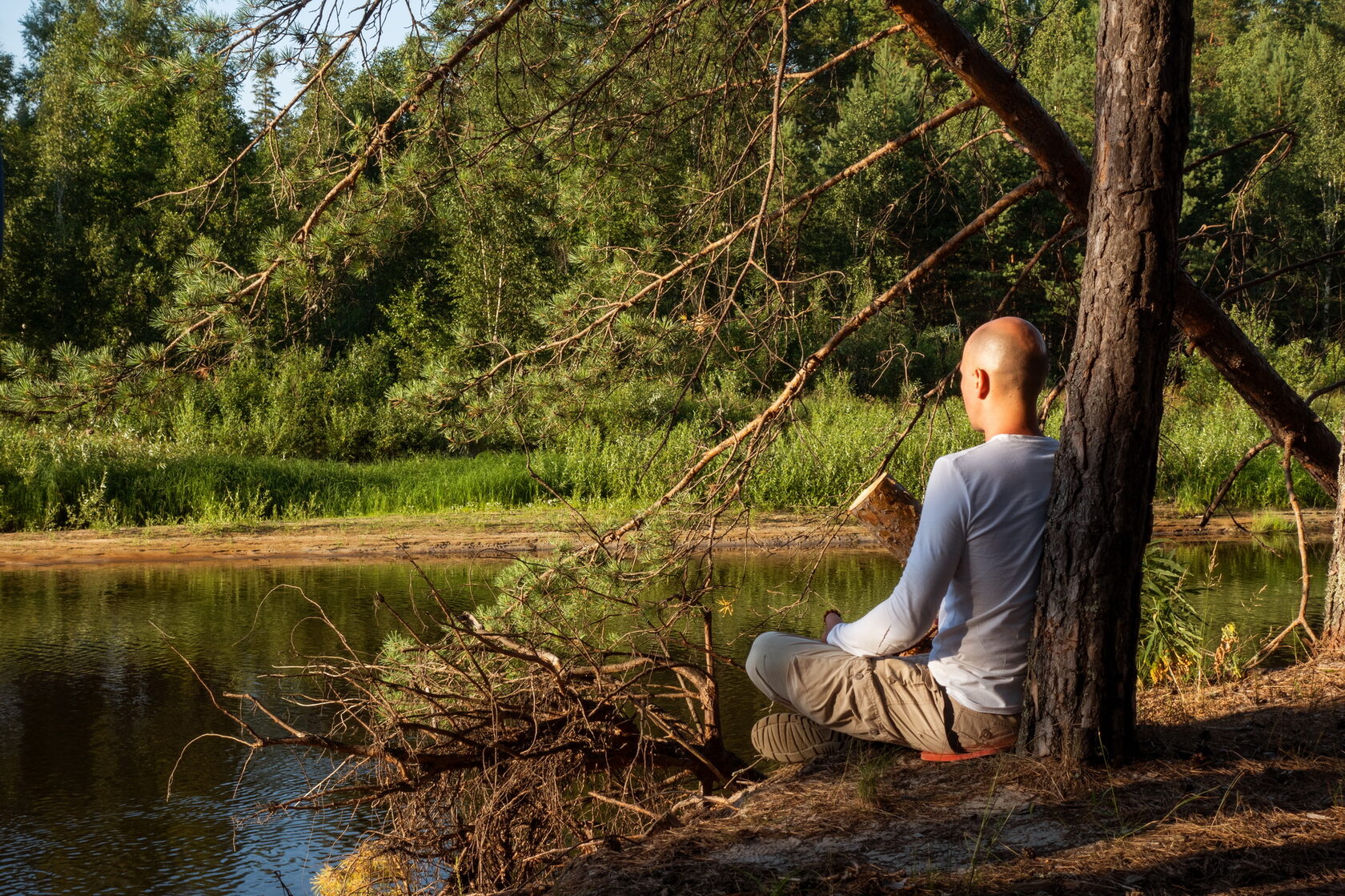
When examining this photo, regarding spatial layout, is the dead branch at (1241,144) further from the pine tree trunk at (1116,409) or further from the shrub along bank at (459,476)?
the shrub along bank at (459,476)

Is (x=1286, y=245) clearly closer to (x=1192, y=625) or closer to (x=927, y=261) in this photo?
(x=1192, y=625)

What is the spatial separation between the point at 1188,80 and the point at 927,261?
55.5 inches

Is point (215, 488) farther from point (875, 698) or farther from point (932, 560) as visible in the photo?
point (932, 560)

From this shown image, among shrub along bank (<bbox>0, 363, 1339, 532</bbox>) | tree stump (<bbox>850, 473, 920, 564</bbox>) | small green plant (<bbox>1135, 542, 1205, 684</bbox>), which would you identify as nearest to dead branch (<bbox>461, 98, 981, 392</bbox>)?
tree stump (<bbox>850, 473, 920, 564</bbox>)

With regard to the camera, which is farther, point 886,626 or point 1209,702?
point 1209,702

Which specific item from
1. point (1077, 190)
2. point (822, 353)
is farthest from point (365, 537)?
point (1077, 190)

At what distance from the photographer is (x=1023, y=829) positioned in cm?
Answer: 281

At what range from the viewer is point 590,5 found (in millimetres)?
5449

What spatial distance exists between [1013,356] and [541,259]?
19158 millimetres

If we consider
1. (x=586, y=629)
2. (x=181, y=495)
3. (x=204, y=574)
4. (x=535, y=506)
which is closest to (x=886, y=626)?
(x=586, y=629)

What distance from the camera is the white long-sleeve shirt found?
3039mm

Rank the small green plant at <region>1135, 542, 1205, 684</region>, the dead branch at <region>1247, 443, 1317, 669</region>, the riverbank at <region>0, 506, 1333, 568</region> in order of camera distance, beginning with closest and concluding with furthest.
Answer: the dead branch at <region>1247, 443, 1317, 669</region> < the small green plant at <region>1135, 542, 1205, 684</region> < the riverbank at <region>0, 506, 1333, 568</region>

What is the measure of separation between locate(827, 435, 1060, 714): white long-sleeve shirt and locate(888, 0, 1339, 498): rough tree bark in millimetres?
1521

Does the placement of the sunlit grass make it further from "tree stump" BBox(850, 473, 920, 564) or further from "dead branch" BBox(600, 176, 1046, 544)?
"tree stump" BBox(850, 473, 920, 564)
